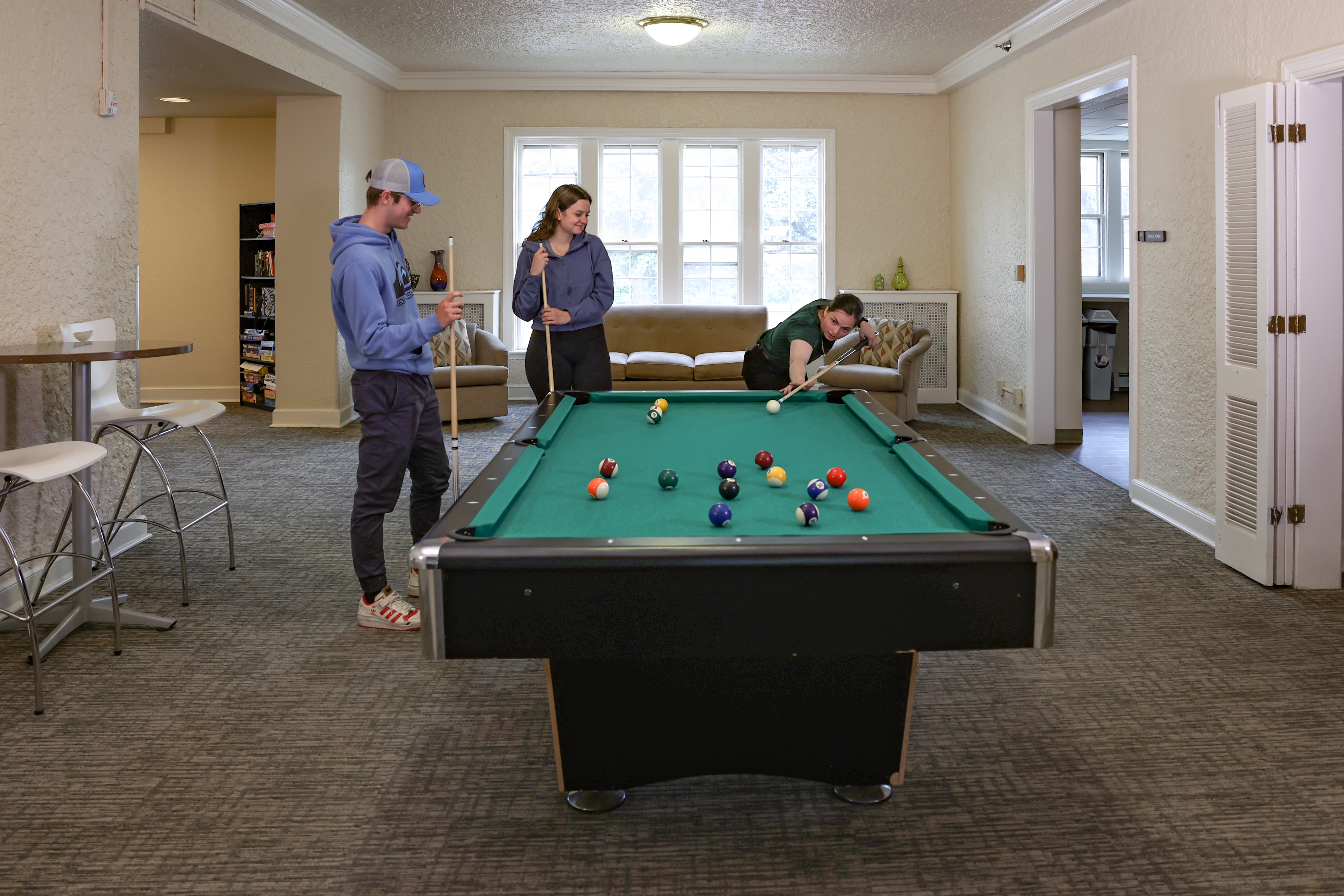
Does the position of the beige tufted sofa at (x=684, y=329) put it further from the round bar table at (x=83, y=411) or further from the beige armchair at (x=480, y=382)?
the round bar table at (x=83, y=411)

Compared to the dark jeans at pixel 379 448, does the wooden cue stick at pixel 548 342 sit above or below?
above

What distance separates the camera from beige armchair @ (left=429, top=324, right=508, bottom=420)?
8.03 metres

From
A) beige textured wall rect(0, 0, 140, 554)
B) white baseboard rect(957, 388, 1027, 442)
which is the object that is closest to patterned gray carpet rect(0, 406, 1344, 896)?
beige textured wall rect(0, 0, 140, 554)

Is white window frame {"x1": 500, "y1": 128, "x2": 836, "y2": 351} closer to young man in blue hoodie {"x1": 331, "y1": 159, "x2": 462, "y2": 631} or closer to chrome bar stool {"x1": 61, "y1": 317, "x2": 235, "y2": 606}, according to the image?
chrome bar stool {"x1": 61, "y1": 317, "x2": 235, "y2": 606}

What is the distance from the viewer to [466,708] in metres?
2.96

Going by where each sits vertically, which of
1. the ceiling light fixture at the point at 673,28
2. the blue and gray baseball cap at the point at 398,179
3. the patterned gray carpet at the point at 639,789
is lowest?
the patterned gray carpet at the point at 639,789

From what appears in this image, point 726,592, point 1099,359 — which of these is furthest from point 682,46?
point 726,592

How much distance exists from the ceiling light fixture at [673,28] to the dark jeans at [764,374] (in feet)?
9.29

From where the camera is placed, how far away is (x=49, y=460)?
310 centimetres

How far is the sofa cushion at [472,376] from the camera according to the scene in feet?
26.2

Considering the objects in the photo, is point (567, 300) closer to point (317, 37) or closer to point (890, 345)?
point (317, 37)

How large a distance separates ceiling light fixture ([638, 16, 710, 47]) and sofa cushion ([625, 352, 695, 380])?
7.79 feet

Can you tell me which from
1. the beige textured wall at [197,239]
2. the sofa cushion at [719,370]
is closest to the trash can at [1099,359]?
the sofa cushion at [719,370]

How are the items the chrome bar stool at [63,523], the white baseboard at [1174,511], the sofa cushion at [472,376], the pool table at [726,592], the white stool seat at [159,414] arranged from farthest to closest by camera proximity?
the sofa cushion at [472,376] → the white baseboard at [1174,511] → the white stool seat at [159,414] → the chrome bar stool at [63,523] → the pool table at [726,592]
